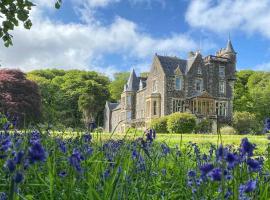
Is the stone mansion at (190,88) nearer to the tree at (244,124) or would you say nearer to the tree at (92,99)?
the tree at (244,124)

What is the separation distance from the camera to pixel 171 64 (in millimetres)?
49750

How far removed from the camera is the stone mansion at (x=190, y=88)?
48969 millimetres

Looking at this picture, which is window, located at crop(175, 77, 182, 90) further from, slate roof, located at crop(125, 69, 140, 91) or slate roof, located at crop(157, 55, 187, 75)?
slate roof, located at crop(125, 69, 140, 91)

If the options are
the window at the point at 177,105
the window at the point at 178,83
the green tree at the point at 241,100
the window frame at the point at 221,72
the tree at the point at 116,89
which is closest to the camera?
the window at the point at 177,105

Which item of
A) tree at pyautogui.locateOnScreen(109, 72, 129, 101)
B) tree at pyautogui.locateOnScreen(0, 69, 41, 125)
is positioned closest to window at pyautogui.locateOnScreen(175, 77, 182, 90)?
tree at pyautogui.locateOnScreen(0, 69, 41, 125)

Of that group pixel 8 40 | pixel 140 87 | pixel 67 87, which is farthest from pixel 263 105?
pixel 8 40

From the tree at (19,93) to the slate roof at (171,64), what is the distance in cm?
1576

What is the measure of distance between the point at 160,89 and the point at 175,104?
257 cm

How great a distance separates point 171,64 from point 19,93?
1868 centimetres

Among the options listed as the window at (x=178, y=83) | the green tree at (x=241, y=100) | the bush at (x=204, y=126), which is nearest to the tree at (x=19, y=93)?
the window at (x=178, y=83)

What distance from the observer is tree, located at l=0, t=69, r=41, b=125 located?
47000 mm

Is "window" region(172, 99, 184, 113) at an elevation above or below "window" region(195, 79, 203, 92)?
below

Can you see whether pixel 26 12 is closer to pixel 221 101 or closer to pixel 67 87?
pixel 221 101

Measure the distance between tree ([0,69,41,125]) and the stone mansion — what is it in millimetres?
11947
